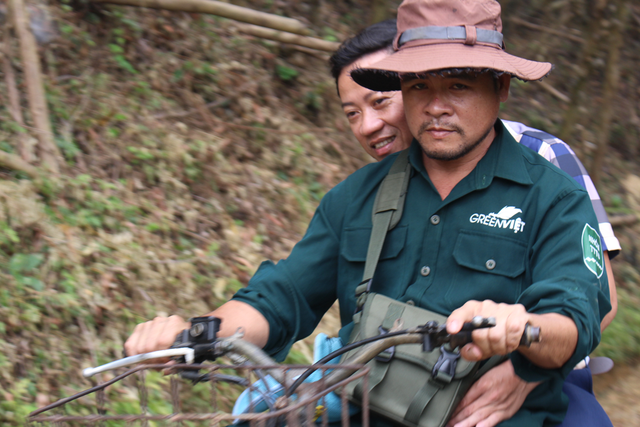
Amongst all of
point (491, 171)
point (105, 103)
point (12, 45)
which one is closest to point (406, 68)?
point (491, 171)

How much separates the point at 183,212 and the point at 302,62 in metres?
3.00

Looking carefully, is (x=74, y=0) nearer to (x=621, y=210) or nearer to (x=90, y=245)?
(x=90, y=245)

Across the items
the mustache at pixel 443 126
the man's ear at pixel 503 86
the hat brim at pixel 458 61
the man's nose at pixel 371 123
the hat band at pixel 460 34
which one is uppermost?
the hat band at pixel 460 34

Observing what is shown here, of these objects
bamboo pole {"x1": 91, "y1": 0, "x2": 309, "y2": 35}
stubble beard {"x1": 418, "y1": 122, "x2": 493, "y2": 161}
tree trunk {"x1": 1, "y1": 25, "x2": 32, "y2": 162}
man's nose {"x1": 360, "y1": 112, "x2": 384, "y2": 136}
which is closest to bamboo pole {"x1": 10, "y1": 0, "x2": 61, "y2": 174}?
tree trunk {"x1": 1, "y1": 25, "x2": 32, "y2": 162}

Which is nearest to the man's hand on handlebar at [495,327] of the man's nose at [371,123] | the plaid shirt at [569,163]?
the plaid shirt at [569,163]

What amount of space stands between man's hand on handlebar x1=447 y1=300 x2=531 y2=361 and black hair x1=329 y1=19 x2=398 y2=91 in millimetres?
1841

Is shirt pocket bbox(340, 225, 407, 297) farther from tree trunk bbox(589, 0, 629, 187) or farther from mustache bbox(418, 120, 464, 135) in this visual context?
tree trunk bbox(589, 0, 629, 187)

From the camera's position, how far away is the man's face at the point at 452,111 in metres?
2.16

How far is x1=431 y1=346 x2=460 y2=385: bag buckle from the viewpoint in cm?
182

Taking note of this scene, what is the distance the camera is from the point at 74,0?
18.2 ft

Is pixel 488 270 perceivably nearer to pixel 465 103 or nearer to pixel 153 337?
pixel 465 103

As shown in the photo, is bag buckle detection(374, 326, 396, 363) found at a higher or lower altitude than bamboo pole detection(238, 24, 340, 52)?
lower

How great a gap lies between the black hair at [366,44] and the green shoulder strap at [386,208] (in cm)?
91

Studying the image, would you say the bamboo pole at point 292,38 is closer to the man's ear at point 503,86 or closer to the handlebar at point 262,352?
the man's ear at point 503,86
